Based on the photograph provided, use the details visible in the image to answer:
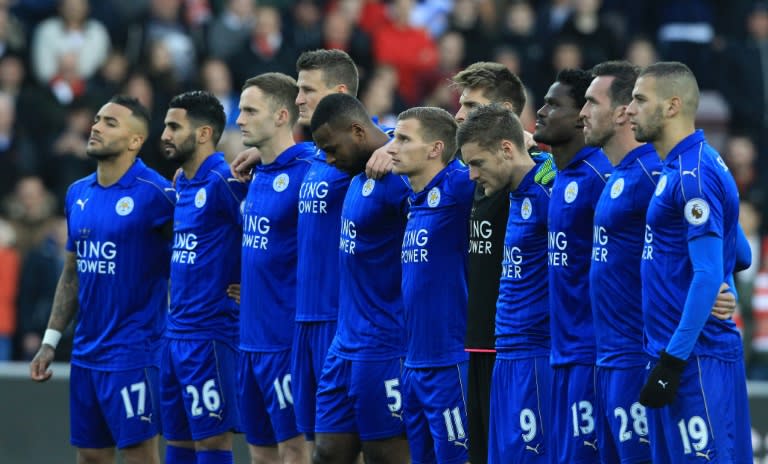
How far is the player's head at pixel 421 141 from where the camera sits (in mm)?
9133

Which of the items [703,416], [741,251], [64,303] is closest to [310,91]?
[64,303]

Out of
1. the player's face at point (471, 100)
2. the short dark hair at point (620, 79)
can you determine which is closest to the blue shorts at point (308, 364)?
the player's face at point (471, 100)

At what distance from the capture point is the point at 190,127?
10.6 meters

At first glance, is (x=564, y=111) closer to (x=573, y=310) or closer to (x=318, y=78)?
(x=573, y=310)

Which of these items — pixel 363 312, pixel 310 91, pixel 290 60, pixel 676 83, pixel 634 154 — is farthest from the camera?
pixel 290 60

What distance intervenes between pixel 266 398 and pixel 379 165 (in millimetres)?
1794

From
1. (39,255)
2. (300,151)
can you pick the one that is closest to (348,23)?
(39,255)

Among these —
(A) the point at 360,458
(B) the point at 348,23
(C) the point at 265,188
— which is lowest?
(A) the point at 360,458

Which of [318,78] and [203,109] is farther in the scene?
[203,109]

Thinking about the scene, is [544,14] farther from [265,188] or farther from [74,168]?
[265,188]

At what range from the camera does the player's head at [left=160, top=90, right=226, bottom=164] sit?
10.6m

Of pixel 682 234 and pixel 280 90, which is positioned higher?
pixel 280 90

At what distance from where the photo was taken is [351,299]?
30.7ft

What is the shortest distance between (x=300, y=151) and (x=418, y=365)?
6.23 feet
